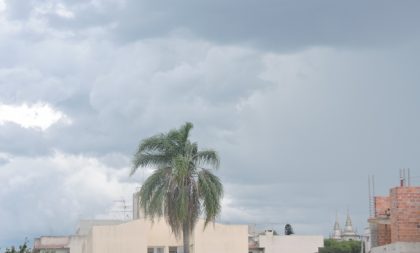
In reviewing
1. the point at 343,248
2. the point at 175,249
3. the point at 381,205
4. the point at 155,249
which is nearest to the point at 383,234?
the point at 381,205

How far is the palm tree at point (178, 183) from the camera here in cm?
4803

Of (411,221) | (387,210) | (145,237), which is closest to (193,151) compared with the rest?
(387,210)

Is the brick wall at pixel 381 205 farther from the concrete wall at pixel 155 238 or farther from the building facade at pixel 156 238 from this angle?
the concrete wall at pixel 155 238

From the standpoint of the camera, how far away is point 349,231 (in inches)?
7761

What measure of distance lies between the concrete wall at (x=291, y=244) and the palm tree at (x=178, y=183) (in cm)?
5423

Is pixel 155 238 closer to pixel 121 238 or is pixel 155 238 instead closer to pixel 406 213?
pixel 121 238

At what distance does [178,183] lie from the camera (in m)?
48.2

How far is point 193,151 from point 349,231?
6015 inches

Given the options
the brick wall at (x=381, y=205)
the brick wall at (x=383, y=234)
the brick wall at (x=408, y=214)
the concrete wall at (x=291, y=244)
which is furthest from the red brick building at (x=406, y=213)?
the concrete wall at (x=291, y=244)

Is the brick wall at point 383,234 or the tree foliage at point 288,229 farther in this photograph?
the tree foliage at point 288,229

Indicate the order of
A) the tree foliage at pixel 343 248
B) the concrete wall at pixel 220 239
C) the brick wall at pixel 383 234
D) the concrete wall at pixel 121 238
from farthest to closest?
the tree foliage at pixel 343 248
the concrete wall at pixel 220 239
the concrete wall at pixel 121 238
the brick wall at pixel 383 234

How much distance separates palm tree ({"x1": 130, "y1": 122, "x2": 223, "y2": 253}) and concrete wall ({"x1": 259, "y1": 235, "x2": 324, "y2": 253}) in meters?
54.2

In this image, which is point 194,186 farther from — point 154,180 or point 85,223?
point 85,223

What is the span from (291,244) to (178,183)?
5723 centimetres
